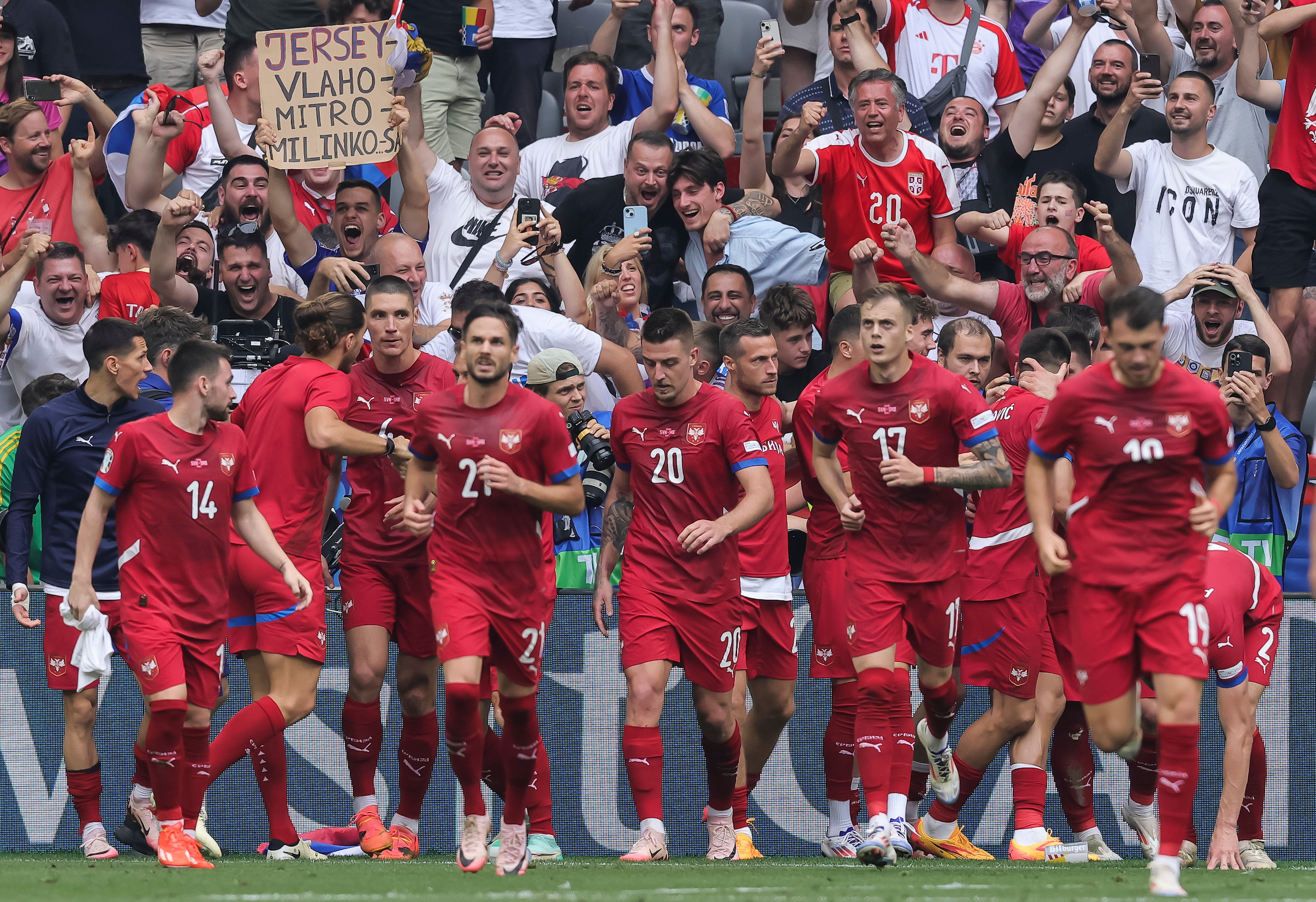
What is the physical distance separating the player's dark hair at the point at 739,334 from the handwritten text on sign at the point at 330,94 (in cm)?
326

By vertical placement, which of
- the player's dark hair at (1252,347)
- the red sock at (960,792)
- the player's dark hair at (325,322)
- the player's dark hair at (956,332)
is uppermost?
the player's dark hair at (325,322)

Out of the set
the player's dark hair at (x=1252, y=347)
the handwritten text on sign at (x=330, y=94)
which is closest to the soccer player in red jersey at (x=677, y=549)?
the player's dark hair at (x=1252, y=347)

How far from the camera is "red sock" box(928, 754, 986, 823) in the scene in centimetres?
922

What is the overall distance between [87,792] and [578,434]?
341 cm

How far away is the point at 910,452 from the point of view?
27.8 ft

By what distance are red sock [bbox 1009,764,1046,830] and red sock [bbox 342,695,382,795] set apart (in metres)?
3.63

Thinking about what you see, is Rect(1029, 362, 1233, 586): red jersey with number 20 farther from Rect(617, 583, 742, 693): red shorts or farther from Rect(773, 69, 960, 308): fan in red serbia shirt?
Rect(773, 69, 960, 308): fan in red serbia shirt

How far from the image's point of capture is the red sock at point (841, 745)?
928cm

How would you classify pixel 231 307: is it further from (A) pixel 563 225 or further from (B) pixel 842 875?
(B) pixel 842 875

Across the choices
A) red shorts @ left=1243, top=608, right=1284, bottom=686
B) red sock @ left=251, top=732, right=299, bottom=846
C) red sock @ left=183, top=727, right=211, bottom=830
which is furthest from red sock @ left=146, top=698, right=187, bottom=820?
red shorts @ left=1243, top=608, right=1284, bottom=686

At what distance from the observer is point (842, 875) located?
7.50 meters

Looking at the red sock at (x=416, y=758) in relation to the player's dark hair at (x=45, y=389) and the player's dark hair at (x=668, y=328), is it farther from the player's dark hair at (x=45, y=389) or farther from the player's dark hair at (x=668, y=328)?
the player's dark hair at (x=45, y=389)

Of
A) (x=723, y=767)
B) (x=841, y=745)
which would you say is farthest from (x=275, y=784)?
(x=841, y=745)

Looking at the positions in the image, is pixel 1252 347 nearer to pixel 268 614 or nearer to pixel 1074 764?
pixel 1074 764
